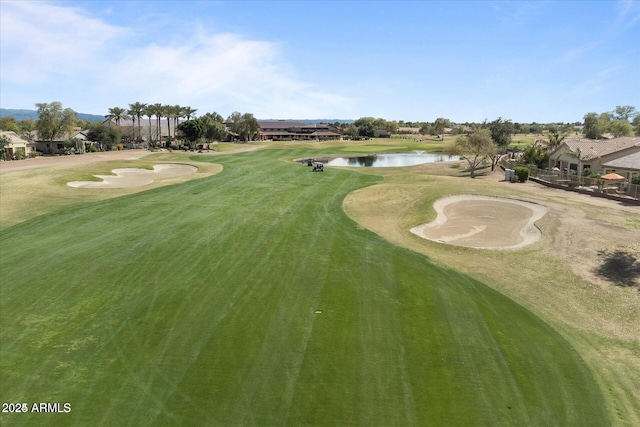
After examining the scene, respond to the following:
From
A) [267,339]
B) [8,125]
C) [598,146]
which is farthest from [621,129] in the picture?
[8,125]

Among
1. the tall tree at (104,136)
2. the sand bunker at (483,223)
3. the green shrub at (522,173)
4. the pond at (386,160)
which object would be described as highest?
the tall tree at (104,136)

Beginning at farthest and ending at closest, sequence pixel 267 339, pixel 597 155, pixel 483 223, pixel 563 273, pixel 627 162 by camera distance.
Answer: pixel 597 155, pixel 627 162, pixel 483 223, pixel 563 273, pixel 267 339

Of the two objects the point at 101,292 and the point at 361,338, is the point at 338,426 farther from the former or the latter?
the point at 101,292

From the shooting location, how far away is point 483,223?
103 ft

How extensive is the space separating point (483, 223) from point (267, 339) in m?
22.3

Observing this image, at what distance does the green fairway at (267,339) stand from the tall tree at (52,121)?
8519cm

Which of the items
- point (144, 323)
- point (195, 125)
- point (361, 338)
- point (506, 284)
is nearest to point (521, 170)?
point (506, 284)

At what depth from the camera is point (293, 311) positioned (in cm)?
1662

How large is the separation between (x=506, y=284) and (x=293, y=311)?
10807mm

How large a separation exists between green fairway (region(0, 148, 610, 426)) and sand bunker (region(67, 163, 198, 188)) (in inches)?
900

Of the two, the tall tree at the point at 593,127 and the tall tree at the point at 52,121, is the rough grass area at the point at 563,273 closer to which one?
the tall tree at the point at 593,127

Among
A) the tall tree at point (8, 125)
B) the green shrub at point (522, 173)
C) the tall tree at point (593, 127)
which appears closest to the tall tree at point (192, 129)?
the tall tree at point (8, 125)

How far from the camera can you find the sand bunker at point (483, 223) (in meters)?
27.2

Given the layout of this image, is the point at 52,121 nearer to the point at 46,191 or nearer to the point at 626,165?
the point at 46,191
